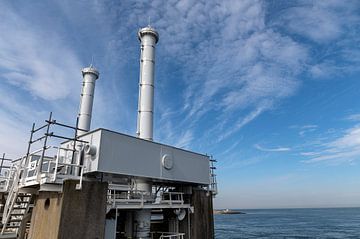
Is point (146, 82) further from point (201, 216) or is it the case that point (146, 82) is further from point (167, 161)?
point (201, 216)

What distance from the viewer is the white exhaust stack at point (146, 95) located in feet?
58.8

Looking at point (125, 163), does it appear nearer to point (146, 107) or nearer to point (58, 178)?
point (58, 178)

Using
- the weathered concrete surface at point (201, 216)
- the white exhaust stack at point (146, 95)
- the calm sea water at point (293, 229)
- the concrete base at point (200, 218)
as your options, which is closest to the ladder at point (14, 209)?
the white exhaust stack at point (146, 95)

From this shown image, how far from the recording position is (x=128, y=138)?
15336 mm

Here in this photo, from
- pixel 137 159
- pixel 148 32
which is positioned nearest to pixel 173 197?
pixel 137 159

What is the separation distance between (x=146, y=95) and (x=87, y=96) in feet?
34.2

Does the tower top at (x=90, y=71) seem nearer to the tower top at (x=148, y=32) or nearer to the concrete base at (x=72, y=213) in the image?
the tower top at (x=148, y=32)

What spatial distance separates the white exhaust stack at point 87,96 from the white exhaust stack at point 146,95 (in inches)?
352

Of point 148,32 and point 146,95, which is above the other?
point 148,32

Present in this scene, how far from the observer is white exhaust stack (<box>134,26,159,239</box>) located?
706 inches

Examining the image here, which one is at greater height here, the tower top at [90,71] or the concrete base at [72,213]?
the tower top at [90,71]

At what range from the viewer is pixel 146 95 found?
21.9m

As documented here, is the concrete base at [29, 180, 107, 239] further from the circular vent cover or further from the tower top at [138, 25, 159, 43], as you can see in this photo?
the tower top at [138, 25, 159, 43]

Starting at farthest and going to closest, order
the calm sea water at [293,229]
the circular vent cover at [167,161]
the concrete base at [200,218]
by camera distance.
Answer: the calm sea water at [293,229], the concrete base at [200,218], the circular vent cover at [167,161]
